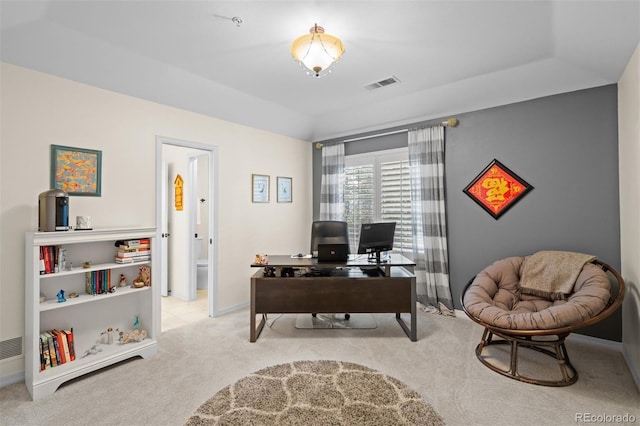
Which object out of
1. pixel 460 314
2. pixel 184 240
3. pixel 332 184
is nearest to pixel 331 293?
pixel 460 314

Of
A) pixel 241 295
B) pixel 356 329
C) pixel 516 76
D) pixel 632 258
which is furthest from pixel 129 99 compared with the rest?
pixel 632 258

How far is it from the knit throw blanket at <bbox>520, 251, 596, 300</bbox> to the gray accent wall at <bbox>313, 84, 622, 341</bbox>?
1.35 ft

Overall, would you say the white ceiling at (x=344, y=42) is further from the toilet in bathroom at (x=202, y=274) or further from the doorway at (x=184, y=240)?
the toilet in bathroom at (x=202, y=274)

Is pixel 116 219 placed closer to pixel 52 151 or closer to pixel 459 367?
pixel 52 151

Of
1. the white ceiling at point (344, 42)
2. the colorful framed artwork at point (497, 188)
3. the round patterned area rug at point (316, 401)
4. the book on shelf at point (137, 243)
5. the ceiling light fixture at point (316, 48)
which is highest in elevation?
the white ceiling at point (344, 42)

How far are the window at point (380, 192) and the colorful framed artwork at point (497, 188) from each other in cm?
93

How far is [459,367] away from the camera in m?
2.55

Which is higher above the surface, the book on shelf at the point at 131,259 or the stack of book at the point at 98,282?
the book on shelf at the point at 131,259

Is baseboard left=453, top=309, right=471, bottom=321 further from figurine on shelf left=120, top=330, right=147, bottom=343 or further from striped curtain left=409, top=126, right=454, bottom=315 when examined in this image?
figurine on shelf left=120, top=330, right=147, bottom=343

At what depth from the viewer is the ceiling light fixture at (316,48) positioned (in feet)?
7.15

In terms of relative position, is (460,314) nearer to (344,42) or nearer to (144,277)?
(344,42)

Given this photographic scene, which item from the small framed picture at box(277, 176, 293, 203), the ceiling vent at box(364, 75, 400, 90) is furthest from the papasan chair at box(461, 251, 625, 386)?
the small framed picture at box(277, 176, 293, 203)

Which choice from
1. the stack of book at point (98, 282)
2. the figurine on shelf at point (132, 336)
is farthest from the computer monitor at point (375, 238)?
the stack of book at point (98, 282)

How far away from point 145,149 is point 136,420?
2491 mm
